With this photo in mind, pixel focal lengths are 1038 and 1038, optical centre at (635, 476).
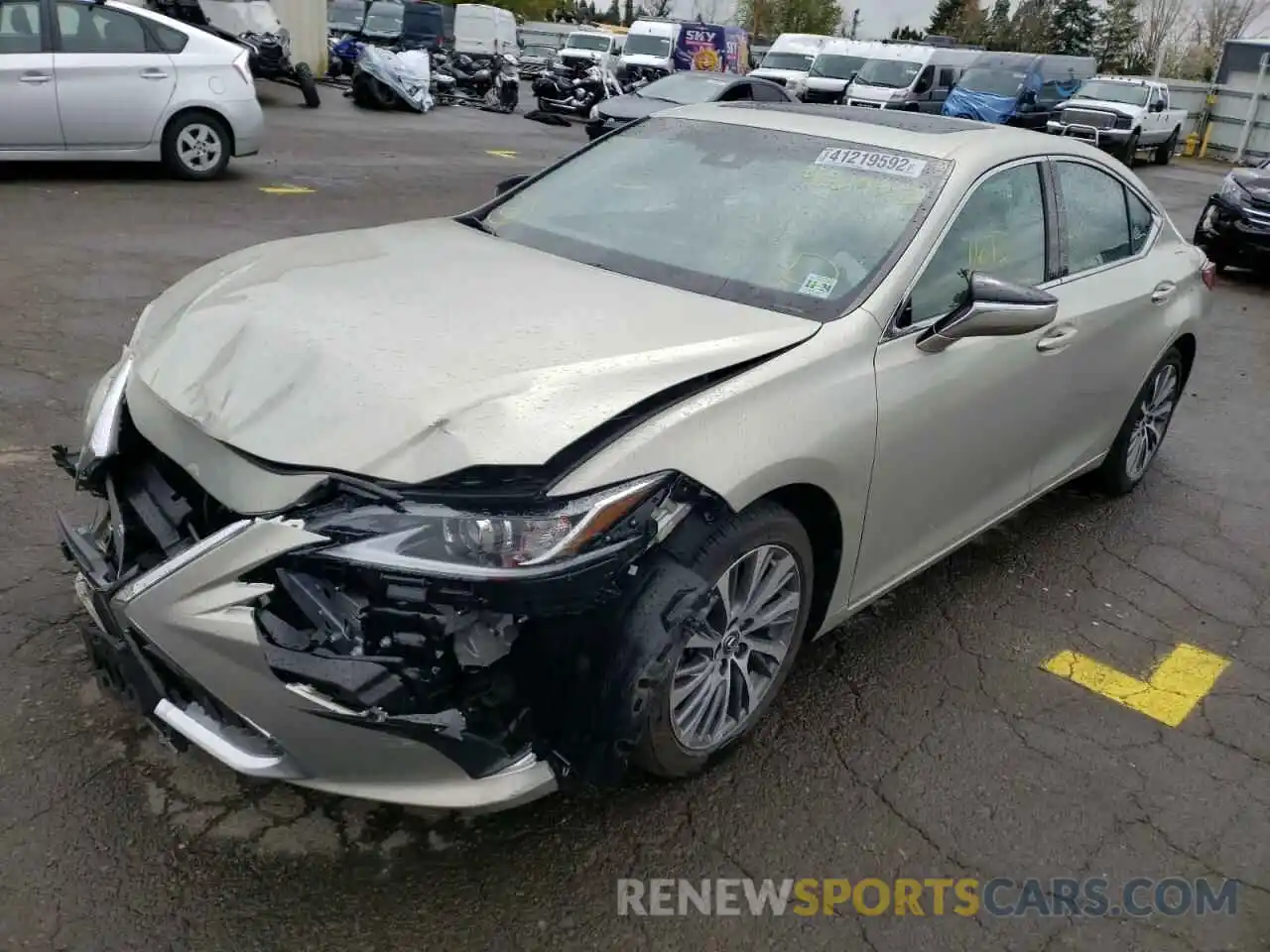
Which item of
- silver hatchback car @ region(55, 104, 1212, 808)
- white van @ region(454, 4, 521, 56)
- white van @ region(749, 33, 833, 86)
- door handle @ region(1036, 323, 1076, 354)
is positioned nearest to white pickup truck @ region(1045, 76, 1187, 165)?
white van @ region(749, 33, 833, 86)

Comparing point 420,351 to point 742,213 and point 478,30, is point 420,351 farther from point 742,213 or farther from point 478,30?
point 478,30

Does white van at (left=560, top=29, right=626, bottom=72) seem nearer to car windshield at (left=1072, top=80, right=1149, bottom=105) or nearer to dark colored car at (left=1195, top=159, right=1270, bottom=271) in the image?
car windshield at (left=1072, top=80, right=1149, bottom=105)

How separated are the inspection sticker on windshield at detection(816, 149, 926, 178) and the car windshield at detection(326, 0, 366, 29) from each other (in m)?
32.6

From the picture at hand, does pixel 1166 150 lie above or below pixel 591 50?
below

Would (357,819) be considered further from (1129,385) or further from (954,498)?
(1129,385)

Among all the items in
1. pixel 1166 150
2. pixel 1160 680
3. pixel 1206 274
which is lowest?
pixel 1166 150

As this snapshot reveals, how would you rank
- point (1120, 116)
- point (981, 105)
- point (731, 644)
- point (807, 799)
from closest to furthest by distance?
point (731, 644)
point (807, 799)
point (1120, 116)
point (981, 105)

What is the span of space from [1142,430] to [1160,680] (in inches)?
66.3

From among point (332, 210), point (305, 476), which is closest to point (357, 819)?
point (305, 476)

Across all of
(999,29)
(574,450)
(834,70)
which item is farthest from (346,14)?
(999,29)

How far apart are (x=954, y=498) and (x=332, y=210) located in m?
8.12

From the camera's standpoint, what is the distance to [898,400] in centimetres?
298

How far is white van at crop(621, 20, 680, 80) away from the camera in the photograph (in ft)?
92.1

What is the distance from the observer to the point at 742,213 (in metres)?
3.38
